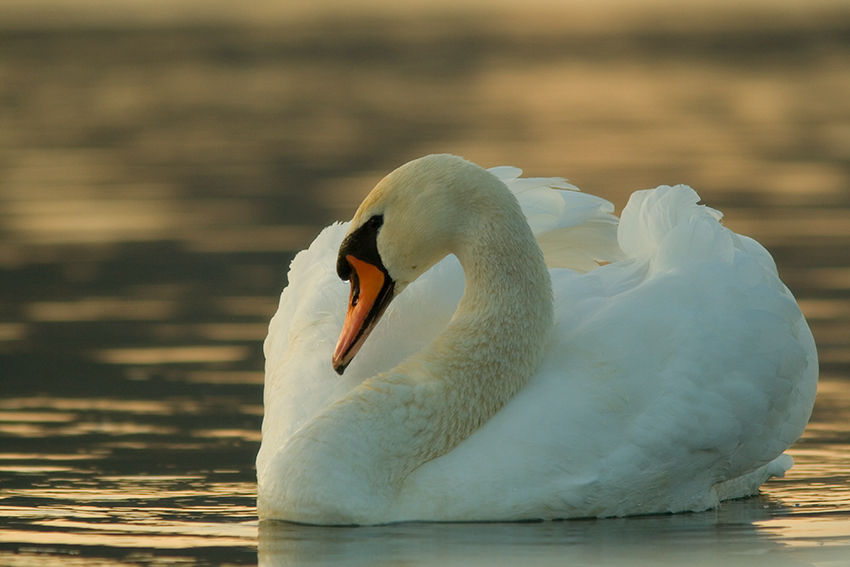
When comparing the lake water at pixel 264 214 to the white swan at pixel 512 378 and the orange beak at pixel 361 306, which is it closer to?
the white swan at pixel 512 378

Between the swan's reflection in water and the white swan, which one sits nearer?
the swan's reflection in water

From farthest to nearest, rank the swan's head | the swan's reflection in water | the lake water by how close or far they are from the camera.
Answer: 1. the swan's head
2. the lake water
3. the swan's reflection in water

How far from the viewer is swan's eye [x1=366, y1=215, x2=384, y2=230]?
21.3ft

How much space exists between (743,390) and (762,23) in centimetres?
3752

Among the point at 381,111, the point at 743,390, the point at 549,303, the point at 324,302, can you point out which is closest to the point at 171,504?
the point at 324,302

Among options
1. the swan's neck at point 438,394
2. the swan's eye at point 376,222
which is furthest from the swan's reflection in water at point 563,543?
the swan's eye at point 376,222

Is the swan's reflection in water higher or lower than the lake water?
lower

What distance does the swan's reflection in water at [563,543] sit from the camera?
562 centimetres

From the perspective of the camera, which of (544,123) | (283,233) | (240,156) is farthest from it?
(544,123)

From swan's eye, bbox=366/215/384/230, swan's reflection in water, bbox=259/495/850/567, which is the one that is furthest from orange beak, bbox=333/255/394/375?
swan's reflection in water, bbox=259/495/850/567

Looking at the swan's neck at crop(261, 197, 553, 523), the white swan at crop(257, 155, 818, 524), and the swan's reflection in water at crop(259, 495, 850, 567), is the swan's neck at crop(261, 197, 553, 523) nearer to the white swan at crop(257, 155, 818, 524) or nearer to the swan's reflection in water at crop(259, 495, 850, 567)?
the white swan at crop(257, 155, 818, 524)

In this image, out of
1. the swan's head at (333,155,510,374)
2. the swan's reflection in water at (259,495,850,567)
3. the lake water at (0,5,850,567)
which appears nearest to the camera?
the swan's reflection in water at (259,495,850,567)

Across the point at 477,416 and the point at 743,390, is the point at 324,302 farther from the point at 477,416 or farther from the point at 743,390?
the point at 743,390

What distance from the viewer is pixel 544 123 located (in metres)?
22.5
